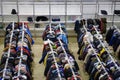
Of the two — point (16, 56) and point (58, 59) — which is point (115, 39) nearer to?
point (58, 59)

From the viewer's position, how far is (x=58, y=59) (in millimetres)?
7750

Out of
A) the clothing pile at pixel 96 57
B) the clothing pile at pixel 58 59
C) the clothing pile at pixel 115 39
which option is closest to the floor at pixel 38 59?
the clothing pile at pixel 96 57

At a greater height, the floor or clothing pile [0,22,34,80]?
clothing pile [0,22,34,80]

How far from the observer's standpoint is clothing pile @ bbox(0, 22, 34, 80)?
699 cm

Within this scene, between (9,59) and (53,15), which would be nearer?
(9,59)

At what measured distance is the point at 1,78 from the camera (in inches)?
266

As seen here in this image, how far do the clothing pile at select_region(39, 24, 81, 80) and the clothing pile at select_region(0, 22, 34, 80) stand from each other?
0.51 m

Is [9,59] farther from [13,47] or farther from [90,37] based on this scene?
[90,37]

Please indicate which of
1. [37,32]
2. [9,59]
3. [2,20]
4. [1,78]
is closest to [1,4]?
[2,20]

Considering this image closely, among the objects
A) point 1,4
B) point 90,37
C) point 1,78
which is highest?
point 1,4

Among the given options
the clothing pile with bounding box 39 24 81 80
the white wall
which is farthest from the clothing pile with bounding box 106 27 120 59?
the white wall

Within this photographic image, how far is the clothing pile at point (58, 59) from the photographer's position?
714 cm

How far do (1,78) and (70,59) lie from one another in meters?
1.94

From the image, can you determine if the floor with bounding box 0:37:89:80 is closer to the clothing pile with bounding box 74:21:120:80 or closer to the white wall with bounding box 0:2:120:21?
the clothing pile with bounding box 74:21:120:80
